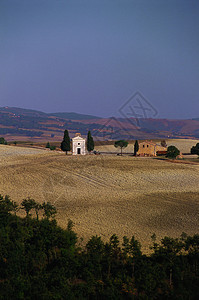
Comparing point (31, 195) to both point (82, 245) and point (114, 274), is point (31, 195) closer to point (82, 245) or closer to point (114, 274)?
point (82, 245)

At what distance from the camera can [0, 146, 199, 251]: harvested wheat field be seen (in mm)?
30562

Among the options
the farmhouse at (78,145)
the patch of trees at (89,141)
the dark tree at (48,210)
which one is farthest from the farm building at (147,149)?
the dark tree at (48,210)

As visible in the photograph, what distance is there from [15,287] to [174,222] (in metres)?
18.8

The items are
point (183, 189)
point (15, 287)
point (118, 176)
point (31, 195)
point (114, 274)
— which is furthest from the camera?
point (118, 176)

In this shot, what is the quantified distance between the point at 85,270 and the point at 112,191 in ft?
83.1

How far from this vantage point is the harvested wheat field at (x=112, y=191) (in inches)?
1203

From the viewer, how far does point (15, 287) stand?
59.7 ft

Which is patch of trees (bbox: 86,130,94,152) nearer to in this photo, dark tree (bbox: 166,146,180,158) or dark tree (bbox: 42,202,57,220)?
dark tree (bbox: 166,146,180,158)

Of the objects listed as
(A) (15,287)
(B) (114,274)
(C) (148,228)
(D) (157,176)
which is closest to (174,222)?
(C) (148,228)

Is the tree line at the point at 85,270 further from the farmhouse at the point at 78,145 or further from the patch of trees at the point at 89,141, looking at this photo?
the patch of trees at the point at 89,141

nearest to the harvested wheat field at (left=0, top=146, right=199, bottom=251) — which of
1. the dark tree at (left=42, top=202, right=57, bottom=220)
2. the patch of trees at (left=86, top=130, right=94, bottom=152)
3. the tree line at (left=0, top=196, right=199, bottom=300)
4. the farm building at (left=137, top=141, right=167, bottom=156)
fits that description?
the dark tree at (left=42, top=202, right=57, bottom=220)

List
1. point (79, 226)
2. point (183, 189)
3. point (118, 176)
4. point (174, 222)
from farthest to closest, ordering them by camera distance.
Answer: point (118, 176) < point (183, 189) < point (174, 222) < point (79, 226)

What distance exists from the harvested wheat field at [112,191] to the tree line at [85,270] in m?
4.31

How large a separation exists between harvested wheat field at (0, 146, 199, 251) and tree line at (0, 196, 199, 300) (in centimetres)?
431
